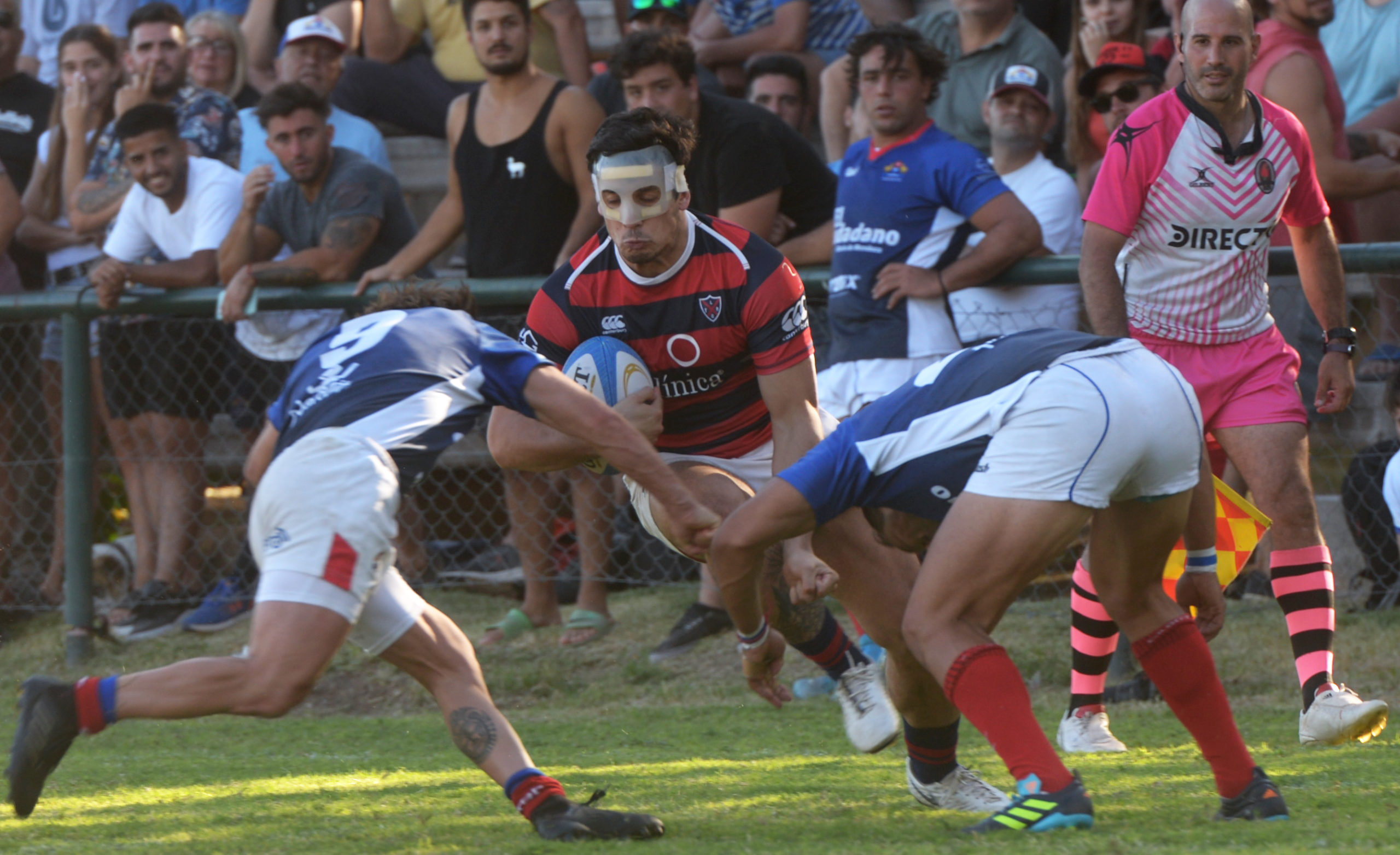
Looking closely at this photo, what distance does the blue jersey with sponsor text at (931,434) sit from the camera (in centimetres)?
367

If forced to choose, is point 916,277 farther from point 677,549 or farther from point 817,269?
point 677,549

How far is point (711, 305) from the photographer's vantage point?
484 cm

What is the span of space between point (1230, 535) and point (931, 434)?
2068mm

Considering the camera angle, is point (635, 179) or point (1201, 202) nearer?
point (635, 179)

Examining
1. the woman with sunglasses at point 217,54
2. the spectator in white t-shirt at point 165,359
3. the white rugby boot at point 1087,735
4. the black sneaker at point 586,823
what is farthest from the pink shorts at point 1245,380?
the woman with sunglasses at point 217,54

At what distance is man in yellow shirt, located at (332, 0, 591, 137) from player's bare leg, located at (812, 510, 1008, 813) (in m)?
5.58

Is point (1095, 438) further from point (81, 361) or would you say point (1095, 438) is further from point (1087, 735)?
point (81, 361)

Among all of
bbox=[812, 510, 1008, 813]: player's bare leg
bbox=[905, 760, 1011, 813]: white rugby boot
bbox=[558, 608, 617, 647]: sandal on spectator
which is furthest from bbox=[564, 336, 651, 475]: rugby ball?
bbox=[558, 608, 617, 647]: sandal on spectator

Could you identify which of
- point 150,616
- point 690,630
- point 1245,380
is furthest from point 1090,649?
point 150,616

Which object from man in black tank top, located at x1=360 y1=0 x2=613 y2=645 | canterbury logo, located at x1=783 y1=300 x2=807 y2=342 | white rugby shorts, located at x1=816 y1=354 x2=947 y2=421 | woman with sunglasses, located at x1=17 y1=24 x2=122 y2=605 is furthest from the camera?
woman with sunglasses, located at x1=17 y1=24 x2=122 y2=605

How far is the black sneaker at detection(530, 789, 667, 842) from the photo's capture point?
3.83m

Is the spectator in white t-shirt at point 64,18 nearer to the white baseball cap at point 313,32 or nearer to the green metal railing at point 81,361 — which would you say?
the white baseball cap at point 313,32

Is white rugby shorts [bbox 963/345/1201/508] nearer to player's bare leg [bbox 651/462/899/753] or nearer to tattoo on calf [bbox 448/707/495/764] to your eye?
player's bare leg [bbox 651/462/899/753]

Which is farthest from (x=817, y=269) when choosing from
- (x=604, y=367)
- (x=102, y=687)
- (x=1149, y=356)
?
(x=102, y=687)
